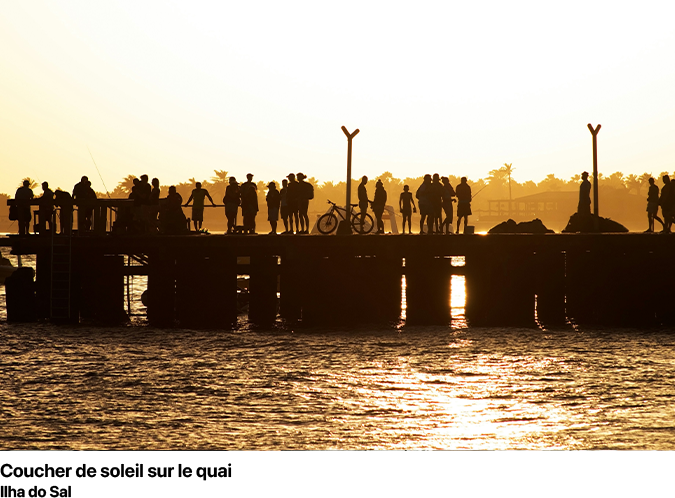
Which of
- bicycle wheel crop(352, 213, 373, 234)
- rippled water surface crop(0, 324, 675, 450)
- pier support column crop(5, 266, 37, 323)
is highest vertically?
bicycle wheel crop(352, 213, 373, 234)

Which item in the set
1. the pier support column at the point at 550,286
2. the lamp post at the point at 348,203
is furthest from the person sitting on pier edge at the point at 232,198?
the pier support column at the point at 550,286

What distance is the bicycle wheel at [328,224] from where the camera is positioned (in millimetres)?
24422

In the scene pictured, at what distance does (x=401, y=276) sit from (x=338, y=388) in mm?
8426

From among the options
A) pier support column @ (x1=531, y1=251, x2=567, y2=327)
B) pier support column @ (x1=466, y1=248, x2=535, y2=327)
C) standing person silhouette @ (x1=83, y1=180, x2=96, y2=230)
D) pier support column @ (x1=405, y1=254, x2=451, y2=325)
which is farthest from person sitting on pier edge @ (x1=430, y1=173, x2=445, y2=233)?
standing person silhouette @ (x1=83, y1=180, x2=96, y2=230)

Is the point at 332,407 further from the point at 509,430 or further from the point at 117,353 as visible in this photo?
the point at 117,353

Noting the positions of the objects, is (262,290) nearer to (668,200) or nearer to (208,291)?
(208,291)

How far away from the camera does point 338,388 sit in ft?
49.0

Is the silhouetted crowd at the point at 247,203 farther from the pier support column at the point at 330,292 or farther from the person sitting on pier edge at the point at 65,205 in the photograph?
the pier support column at the point at 330,292

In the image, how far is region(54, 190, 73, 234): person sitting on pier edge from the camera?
2328 centimetres

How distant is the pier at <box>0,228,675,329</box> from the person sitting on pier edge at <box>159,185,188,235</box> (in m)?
1.22

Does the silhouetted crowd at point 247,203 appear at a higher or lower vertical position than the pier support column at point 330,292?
higher

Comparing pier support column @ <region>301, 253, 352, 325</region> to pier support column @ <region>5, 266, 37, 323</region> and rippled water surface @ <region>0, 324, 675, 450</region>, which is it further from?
pier support column @ <region>5, 266, 37, 323</region>

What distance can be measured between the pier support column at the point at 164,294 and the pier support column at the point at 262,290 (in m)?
2.12

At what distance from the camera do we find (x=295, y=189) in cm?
2273
